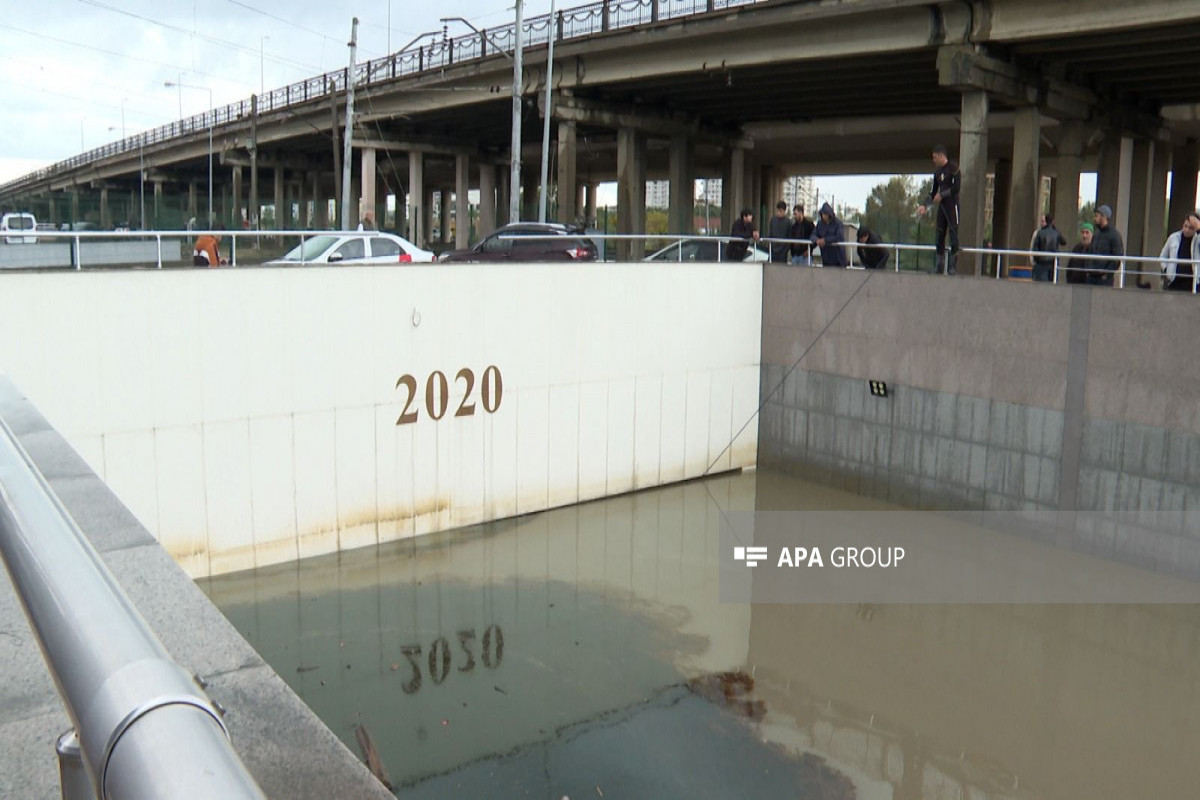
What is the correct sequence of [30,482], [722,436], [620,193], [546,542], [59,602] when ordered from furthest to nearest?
[620,193], [722,436], [546,542], [30,482], [59,602]

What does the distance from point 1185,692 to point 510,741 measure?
7440 millimetres

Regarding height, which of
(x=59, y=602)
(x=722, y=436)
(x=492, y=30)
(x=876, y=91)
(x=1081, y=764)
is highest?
(x=492, y=30)

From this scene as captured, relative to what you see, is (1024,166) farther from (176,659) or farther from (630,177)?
(176,659)

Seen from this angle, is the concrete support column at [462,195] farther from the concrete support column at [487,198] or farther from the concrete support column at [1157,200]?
the concrete support column at [1157,200]

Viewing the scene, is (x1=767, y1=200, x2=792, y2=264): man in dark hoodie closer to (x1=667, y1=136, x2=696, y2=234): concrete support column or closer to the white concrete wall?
the white concrete wall

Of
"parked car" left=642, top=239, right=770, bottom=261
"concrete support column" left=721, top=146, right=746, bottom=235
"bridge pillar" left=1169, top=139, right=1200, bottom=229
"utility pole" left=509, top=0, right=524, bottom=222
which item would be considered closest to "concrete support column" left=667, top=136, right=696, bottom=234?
"concrete support column" left=721, top=146, right=746, bottom=235

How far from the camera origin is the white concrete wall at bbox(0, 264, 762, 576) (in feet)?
43.7

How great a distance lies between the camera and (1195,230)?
15352 mm

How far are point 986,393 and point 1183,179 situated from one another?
31.1m

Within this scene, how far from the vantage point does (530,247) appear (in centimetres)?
2405

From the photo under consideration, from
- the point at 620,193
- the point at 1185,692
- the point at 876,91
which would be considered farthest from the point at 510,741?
the point at 620,193

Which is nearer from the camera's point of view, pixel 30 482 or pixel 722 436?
pixel 30 482

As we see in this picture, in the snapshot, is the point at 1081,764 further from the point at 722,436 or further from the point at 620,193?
the point at 620,193

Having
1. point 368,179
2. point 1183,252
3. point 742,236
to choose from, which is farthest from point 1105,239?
point 368,179
